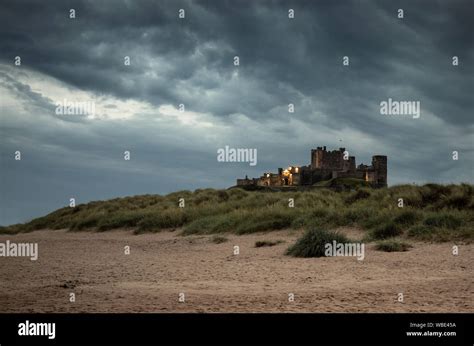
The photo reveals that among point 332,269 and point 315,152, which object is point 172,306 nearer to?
point 332,269

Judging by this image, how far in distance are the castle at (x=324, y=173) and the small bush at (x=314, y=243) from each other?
64969 millimetres

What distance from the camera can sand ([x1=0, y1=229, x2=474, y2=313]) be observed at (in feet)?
21.2

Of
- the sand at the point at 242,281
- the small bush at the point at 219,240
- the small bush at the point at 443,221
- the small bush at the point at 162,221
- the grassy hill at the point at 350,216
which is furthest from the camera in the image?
the small bush at the point at 162,221

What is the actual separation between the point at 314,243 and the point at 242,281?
3639 mm

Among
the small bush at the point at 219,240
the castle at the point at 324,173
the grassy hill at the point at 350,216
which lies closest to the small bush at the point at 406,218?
the grassy hill at the point at 350,216

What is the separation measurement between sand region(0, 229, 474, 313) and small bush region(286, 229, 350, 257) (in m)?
0.41

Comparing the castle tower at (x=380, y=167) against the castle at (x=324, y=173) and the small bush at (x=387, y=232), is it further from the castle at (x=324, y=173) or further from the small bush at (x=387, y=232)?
the small bush at (x=387, y=232)

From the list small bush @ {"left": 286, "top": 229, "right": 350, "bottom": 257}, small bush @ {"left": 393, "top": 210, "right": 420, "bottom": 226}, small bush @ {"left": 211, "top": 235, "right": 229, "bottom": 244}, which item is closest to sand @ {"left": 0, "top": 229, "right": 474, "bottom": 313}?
small bush @ {"left": 286, "top": 229, "right": 350, "bottom": 257}

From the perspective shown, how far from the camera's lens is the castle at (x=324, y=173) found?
83.3 meters

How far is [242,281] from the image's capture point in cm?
886

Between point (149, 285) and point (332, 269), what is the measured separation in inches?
148

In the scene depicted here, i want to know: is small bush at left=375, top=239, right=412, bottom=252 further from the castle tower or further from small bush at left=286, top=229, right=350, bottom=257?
the castle tower
